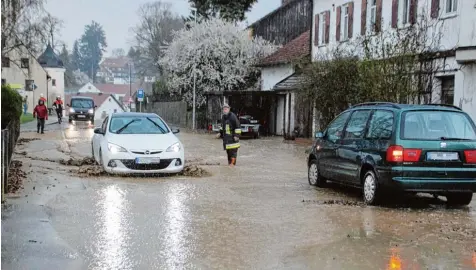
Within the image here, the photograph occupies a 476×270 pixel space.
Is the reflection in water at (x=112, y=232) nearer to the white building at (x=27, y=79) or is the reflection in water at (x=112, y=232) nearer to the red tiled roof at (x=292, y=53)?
the red tiled roof at (x=292, y=53)

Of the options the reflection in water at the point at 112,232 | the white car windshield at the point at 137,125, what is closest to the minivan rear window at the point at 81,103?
the white car windshield at the point at 137,125

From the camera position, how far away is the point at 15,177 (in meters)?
13.1

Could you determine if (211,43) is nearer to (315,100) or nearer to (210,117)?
(210,117)

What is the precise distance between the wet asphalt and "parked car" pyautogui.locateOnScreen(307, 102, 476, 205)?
437mm

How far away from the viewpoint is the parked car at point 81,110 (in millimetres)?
45569

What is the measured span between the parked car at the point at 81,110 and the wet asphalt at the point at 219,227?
32.5 m

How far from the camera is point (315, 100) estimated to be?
24.5 metres

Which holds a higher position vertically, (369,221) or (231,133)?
(231,133)

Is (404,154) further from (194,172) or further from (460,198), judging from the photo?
(194,172)

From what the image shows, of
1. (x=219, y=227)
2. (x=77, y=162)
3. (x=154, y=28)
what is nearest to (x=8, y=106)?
(x=77, y=162)

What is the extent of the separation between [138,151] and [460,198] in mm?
6833

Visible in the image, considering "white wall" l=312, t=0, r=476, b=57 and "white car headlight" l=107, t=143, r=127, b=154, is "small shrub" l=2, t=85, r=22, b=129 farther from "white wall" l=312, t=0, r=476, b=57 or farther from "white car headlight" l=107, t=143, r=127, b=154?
"white wall" l=312, t=0, r=476, b=57

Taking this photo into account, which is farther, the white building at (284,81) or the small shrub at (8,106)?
the white building at (284,81)

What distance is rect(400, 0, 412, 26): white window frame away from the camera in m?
23.2
